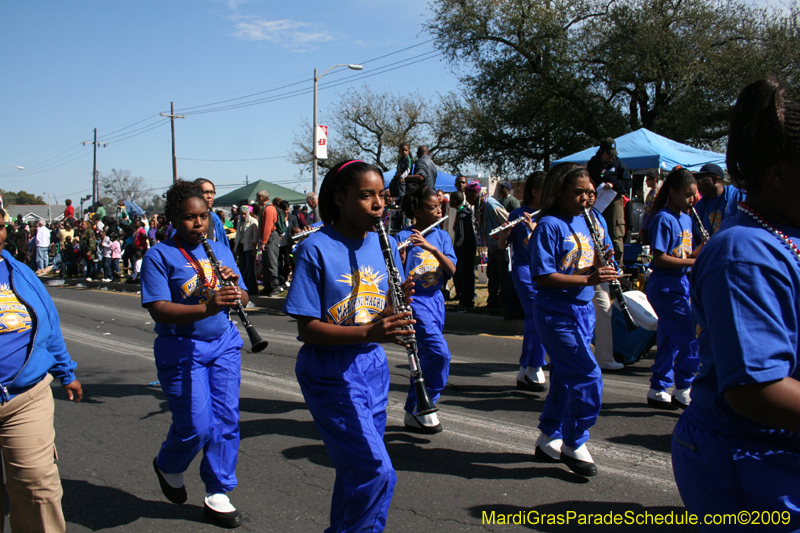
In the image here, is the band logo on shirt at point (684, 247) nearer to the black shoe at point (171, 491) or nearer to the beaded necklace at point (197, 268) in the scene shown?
the beaded necklace at point (197, 268)

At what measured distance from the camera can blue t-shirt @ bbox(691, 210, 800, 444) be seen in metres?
1.36

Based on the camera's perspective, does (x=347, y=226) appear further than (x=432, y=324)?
No

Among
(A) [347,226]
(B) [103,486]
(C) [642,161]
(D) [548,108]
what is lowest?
(B) [103,486]

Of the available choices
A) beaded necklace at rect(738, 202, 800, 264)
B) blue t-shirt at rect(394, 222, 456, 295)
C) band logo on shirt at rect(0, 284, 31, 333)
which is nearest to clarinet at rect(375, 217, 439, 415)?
beaded necklace at rect(738, 202, 800, 264)

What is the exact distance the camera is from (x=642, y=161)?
13078 mm

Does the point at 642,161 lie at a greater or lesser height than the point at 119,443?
greater

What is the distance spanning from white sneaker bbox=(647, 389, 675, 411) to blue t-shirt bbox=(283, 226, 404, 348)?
359 cm

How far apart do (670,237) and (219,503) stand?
406 cm

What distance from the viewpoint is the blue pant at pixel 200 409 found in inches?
133

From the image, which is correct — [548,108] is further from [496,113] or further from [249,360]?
[249,360]

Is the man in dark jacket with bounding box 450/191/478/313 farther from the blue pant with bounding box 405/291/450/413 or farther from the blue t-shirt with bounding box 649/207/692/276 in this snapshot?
the blue pant with bounding box 405/291/450/413

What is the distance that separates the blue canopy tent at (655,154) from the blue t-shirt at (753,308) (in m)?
12.2

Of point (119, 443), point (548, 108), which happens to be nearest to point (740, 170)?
point (119, 443)

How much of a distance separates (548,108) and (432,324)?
2419 centimetres
